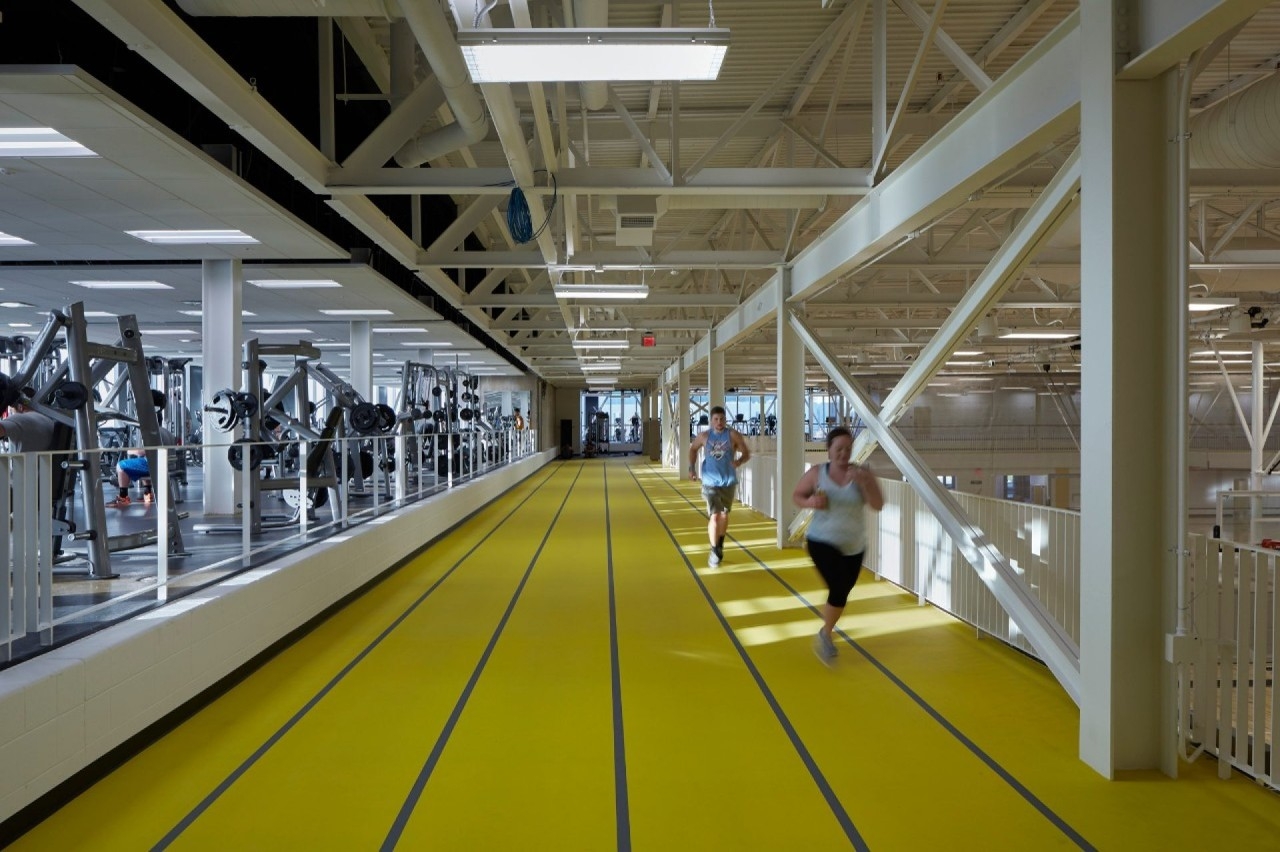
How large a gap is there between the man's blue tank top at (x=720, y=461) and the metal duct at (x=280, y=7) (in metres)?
6.09

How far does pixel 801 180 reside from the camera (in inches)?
316

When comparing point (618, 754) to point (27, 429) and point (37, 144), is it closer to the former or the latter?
point (27, 429)

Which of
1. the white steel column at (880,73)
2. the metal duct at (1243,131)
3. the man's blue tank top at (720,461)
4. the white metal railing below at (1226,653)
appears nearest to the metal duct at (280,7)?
the white steel column at (880,73)

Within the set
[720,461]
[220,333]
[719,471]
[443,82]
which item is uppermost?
[443,82]

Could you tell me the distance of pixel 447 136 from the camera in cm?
770

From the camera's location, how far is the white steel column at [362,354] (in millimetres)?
18391

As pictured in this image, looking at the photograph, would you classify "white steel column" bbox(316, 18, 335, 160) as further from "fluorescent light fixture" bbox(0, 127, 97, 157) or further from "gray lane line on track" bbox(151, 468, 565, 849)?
"gray lane line on track" bbox(151, 468, 565, 849)

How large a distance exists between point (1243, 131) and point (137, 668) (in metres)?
8.22

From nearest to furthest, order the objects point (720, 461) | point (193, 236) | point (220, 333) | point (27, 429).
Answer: point (27, 429), point (193, 236), point (720, 461), point (220, 333)

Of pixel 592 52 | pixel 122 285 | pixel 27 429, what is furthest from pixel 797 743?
pixel 122 285

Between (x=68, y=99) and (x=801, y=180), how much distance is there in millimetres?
5766

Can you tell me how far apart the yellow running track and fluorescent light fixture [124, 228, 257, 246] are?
4716mm

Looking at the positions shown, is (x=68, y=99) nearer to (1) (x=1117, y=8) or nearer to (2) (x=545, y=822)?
(2) (x=545, y=822)

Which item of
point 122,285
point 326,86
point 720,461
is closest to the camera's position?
point 326,86
